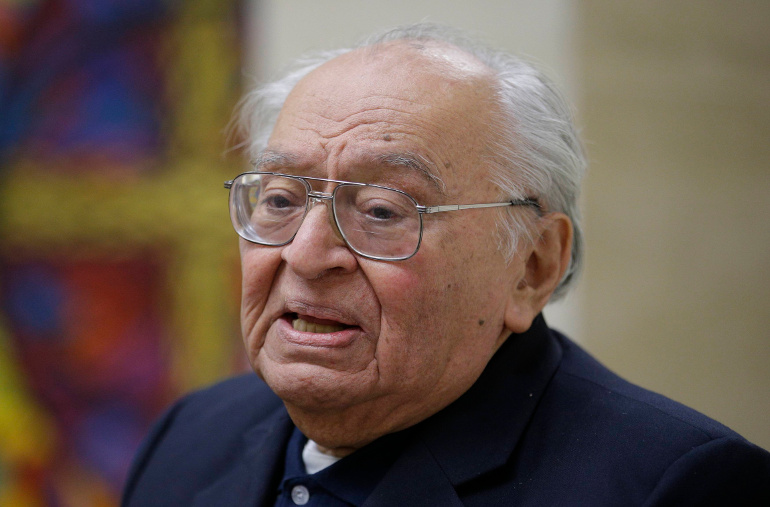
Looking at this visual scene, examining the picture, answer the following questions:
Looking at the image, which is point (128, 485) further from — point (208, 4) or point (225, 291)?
point (208, 4)

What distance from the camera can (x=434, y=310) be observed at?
5.03 feet

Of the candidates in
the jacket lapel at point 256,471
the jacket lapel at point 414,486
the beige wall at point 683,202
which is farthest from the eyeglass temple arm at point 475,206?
the beige wall at point 683,202

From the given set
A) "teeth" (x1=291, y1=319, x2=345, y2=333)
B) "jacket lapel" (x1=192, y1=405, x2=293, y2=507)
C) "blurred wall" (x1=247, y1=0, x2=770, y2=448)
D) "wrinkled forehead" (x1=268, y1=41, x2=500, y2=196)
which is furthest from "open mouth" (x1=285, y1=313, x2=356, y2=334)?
"blurred wall" (x1=247, y1=0, x2=770, y2=448)

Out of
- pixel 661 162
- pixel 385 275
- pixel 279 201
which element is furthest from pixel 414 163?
pixel 661 162

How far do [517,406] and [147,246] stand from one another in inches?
93.8

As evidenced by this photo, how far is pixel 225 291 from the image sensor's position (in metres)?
3.46

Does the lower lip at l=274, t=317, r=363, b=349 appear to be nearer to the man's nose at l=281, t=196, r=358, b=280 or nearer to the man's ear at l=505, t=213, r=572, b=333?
the man's nose at l=281, t=196, r=358, b=280

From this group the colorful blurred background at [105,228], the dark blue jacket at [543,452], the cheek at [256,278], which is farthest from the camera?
the colorful blurred background at [105,228]

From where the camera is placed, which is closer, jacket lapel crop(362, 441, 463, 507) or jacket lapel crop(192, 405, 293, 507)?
jacket lapel crop(362, 441, 463, 507)

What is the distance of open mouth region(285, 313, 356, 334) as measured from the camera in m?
1.55

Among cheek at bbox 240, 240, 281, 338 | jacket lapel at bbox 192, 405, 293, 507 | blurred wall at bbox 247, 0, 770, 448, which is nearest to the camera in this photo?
cheek at bbox 240, 240, 281, 338

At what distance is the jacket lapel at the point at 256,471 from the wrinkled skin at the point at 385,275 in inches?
9.5

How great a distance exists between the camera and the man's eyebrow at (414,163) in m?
1.54

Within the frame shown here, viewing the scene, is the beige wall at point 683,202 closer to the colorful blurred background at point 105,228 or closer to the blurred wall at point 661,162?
the blurred wall at point 661,162
